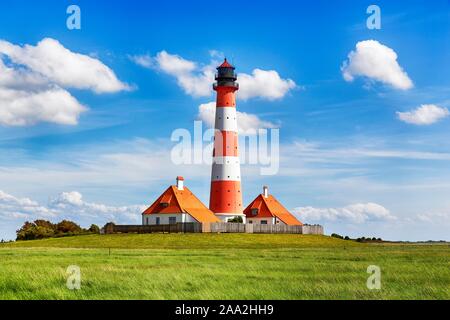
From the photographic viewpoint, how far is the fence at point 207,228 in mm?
83125

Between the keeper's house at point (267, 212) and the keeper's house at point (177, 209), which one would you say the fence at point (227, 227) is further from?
the keeper's house at point (267, 212)

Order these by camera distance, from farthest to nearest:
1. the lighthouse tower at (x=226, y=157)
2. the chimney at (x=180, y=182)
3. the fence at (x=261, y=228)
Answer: the chimney at (x=180, y=182) < the lighthouse tower at (x=226, y=157) < the fence at (x=261, y=228)

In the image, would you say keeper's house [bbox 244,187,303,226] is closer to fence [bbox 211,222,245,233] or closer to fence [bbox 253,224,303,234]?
fence [bbox 253,224,303,234]

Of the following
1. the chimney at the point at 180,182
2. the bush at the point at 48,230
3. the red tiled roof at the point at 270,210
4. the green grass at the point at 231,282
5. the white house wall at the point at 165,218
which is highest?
the chimney at the point at 180,182

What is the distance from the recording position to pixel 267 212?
100938 mm

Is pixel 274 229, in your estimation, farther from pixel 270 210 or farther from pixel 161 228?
pixel 161 228

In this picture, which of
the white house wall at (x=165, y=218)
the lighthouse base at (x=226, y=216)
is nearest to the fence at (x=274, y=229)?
the lighthouse base at (x=226, y=216)

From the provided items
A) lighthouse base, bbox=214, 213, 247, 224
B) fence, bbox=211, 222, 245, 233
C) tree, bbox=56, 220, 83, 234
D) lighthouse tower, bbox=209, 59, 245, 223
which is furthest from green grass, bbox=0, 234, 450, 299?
tree, bbox=56, 220, 83, 234

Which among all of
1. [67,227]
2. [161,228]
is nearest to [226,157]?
[161,228]

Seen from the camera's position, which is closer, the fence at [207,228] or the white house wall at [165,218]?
the fence at [207,228]
